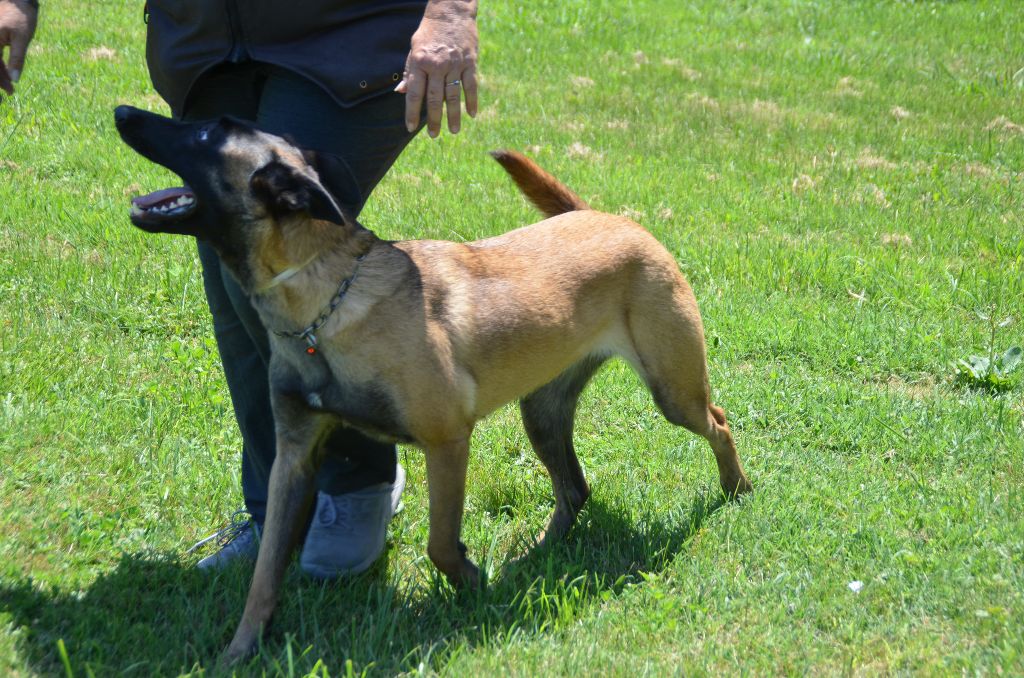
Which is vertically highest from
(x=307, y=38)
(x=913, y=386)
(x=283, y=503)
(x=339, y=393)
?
(x=307, y=38)

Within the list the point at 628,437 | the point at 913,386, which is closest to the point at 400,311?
the point at 628,437

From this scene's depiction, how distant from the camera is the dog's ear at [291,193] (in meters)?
2.86

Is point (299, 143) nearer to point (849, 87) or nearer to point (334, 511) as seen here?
point (334, 511)

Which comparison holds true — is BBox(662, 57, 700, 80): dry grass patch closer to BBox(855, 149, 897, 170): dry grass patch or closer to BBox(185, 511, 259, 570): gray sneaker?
BBox(855, 149, 897, 170): dry grass patch

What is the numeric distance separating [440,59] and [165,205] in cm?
86

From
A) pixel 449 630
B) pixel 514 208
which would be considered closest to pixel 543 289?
pixel 449 630

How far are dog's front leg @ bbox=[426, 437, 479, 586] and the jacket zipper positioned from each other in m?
1.28

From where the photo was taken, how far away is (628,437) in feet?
14.6

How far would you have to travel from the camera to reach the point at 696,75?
34.4ft

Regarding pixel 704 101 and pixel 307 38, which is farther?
pixel 704 101

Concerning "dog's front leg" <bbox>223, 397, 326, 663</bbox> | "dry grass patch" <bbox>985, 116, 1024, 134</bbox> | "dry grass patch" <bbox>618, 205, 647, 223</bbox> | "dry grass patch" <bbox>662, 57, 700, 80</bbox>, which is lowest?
"dry grass patch" <bbox>662, 57, 700, 80</bbox>

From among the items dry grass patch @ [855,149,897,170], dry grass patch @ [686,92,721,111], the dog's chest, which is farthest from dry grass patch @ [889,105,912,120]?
the dog's chest

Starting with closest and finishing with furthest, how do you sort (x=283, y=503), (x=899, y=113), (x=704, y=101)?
1. (x=283, y=503)
2. (x=899, y=113)
3. (x=704, y=101)

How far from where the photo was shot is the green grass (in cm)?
312
